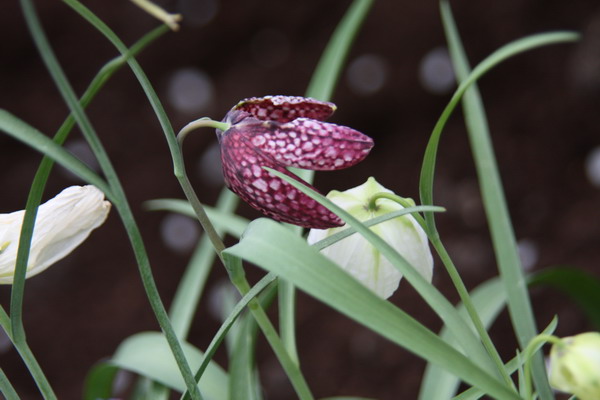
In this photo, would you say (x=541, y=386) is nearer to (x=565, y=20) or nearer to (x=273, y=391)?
(x=273, y=391)

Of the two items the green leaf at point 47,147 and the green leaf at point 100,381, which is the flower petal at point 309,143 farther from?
the green leaf at point 100,381

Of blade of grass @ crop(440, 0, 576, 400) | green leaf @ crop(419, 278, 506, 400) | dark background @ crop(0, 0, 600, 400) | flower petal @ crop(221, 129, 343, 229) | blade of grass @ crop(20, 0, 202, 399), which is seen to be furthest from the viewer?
dark background @ crop(0, 0, 600, 400)

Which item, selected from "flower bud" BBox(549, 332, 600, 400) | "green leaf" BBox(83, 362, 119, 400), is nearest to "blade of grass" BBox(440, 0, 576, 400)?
"flower bud" BBox(549, 332, 600, 400)

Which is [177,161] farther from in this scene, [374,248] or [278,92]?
[278,92]

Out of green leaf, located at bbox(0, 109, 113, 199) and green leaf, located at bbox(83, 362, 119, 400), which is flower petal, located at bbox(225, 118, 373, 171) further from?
green leaf, located at bbox(83, 362, 119, 400)

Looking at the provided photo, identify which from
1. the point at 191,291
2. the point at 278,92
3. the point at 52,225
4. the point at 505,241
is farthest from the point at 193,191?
the point at 278,92

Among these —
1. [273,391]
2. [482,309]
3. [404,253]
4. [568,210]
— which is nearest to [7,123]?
[404,253]
